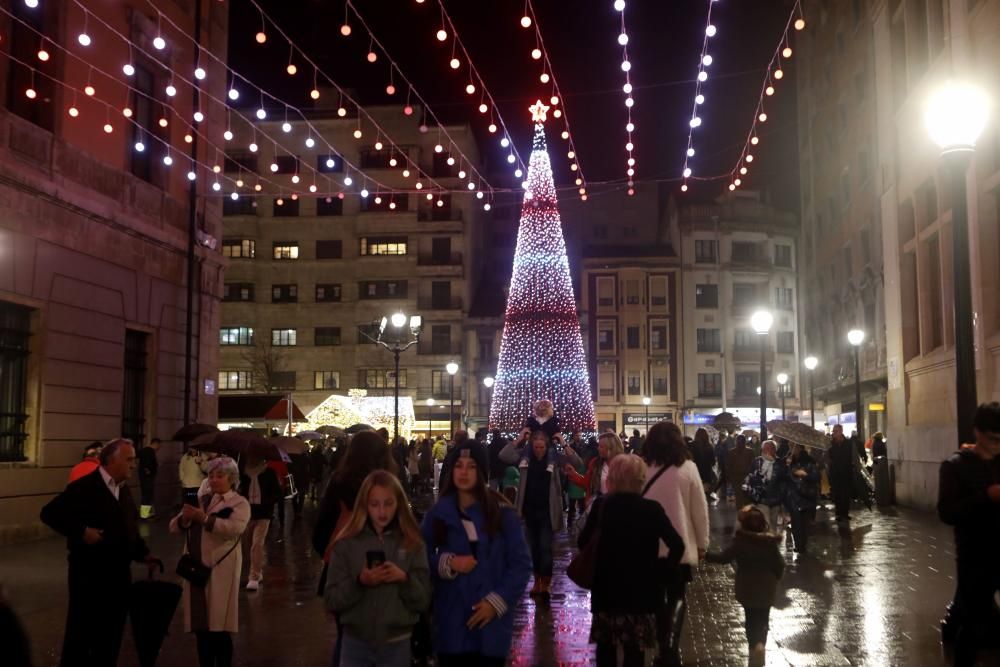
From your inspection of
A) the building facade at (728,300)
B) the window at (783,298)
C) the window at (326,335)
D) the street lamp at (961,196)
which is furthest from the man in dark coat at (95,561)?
the window at (783,298)

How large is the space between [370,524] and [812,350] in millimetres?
44316

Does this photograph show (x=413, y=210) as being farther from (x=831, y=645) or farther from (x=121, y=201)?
(x=831, y=645)

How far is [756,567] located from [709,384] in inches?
2419

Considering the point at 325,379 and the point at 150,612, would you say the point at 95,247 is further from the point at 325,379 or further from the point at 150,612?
the point at 325,379

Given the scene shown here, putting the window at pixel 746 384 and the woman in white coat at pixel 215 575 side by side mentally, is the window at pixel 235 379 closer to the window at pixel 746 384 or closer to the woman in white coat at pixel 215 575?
the window at pixel 746 384

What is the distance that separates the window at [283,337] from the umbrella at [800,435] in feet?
166

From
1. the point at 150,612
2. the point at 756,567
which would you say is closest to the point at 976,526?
the point at 756,567

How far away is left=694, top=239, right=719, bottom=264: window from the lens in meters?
68.8

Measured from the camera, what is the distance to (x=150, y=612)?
716 cm

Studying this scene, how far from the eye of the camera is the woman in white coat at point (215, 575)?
287 inches

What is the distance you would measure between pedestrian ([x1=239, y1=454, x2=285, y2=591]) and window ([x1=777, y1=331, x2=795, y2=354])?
197ft

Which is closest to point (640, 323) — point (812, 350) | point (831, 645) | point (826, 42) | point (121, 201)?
point (812, 350)

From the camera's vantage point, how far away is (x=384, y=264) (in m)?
66.4

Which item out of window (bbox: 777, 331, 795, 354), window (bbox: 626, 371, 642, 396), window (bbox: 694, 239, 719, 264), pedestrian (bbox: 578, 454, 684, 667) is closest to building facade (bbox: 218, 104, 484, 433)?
window (bbox: 626, 371, 642, 396)
